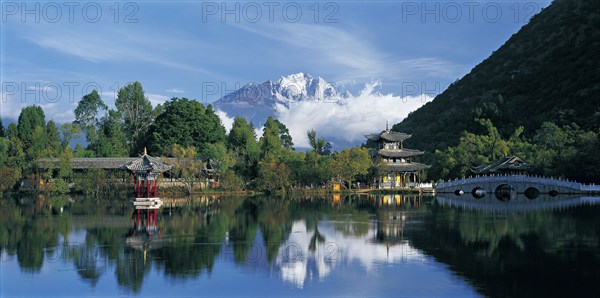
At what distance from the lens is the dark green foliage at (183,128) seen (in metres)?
83.7

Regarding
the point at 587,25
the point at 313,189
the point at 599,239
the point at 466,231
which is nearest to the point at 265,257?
the point at 466,231

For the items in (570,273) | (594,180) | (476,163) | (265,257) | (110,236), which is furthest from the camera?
(476,163)

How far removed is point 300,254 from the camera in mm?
26734

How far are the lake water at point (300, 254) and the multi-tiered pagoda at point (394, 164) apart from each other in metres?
37.6

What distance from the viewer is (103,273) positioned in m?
22.4

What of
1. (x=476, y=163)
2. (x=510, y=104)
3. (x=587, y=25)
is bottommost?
(x=476, y=163)

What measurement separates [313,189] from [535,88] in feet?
207

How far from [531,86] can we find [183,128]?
Answer: 7089 cm

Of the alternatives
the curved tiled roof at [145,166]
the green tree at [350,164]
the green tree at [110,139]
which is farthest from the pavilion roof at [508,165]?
the green tree at [110,139]

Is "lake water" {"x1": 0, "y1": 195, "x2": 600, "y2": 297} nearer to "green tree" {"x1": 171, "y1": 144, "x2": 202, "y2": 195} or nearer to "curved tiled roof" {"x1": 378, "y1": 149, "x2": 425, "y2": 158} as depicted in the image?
"green tree" {"x1": 171, "y1": 144, "x2": 202, "y2": 195}

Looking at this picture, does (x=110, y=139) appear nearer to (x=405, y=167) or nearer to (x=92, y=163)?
(x=92, y=163)

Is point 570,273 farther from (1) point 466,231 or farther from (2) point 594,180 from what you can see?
(2) point 594,180

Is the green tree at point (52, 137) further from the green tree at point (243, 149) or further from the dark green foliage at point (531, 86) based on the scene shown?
the dark green foliage at point (531, 86)

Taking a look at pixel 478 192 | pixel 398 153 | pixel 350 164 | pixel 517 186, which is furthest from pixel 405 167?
pixel 517 186
